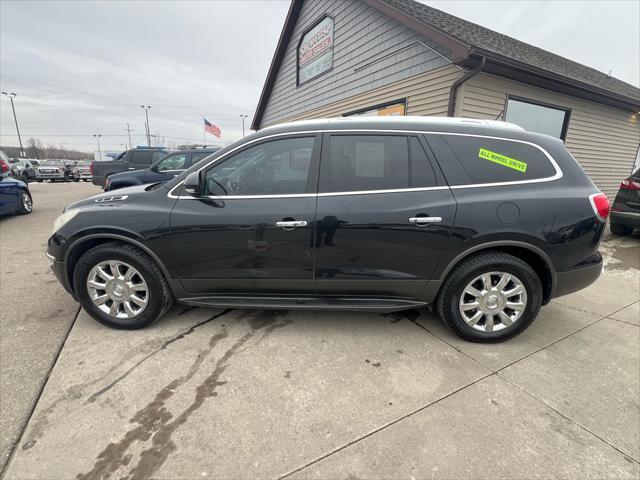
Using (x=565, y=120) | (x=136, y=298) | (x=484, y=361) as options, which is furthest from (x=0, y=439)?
(x=565, y=120)

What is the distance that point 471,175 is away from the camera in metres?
2.49

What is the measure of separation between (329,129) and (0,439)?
2827 mm

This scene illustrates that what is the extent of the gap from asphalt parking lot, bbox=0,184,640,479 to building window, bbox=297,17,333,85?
896 centimetres

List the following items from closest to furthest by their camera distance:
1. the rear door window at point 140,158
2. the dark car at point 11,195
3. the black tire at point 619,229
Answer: the black tire at point 619,229
the dark car at point 11,195
the rear door window at point 140,158

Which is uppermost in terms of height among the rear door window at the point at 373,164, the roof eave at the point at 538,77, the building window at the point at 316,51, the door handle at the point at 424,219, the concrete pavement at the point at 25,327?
the building window at the point at 316,51

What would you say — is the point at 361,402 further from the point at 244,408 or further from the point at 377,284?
the point at 377,284

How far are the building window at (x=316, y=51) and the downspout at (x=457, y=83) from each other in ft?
15.8

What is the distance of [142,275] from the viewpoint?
268cm

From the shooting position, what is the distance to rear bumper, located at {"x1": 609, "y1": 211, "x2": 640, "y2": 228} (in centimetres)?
555

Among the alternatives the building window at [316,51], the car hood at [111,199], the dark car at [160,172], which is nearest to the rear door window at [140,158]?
the dark car at [160,172]

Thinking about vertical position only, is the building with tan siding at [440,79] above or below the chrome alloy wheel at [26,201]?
above

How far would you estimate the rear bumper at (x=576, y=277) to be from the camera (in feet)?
8.42

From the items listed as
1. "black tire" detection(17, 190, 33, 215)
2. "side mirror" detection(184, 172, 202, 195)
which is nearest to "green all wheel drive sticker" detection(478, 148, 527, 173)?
"side mirror" detection(184, 172, 202, 195)

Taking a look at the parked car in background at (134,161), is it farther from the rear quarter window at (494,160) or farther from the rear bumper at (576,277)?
the rear bumper at (576,277)
